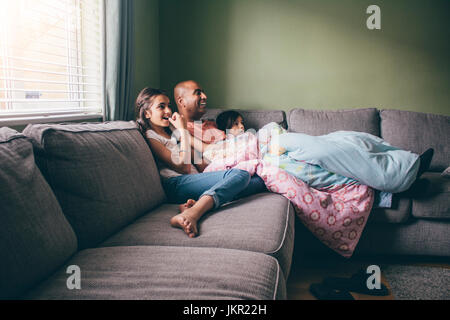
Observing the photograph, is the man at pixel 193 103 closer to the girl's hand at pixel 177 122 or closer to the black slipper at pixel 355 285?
the girl's hand at pixel 177 122

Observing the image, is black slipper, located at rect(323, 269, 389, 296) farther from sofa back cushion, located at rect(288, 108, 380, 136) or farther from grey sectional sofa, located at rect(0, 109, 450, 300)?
sofa back cushion, located at rect(288, 108, 380, 136)

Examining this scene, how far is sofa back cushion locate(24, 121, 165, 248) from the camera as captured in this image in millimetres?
1189

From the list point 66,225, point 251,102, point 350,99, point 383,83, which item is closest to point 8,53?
point 66,225

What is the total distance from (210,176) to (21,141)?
0.89m

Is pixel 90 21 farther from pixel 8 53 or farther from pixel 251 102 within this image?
pixel 251 102

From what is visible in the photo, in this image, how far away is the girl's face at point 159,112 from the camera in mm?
1961

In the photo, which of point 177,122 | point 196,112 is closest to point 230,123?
point 196,112

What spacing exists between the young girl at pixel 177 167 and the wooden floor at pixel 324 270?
525 millimetres

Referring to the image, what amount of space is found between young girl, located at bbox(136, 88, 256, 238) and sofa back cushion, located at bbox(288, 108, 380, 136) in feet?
3.20

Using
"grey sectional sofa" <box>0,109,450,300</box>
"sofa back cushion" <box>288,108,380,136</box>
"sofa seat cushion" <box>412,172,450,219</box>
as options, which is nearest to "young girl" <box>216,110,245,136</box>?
"sofa back cushion" <box>288,108,380,136</box>

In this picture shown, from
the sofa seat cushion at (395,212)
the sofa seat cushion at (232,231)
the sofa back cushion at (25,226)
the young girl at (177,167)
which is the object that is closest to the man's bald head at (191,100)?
the young girl at (177,167)

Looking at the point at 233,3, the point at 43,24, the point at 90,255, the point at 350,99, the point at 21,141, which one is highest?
the point at 233,3
